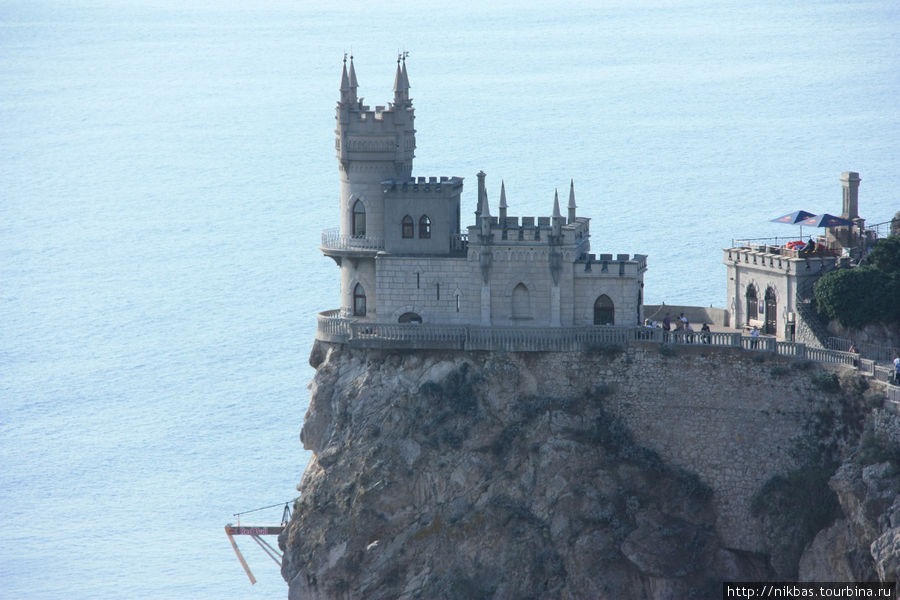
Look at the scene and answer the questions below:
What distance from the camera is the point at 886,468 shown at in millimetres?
79125

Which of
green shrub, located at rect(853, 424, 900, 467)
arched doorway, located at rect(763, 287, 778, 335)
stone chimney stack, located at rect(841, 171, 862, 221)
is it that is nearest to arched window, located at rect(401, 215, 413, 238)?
arched doorway, located at rect(763, 287, 778, 335)

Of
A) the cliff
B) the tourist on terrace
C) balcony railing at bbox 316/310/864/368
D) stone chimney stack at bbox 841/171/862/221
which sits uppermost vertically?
stone chimney stack at bbox 841/171/862/221

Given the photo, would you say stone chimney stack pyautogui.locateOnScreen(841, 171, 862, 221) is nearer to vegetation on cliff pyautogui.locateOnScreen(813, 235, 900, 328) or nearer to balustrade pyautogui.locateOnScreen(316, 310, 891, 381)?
vegetation on cliff pyautogui.locateOnScreen(813, 235, 900, 328)

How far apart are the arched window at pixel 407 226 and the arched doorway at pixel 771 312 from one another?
16.1 metres

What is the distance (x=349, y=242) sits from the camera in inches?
3600

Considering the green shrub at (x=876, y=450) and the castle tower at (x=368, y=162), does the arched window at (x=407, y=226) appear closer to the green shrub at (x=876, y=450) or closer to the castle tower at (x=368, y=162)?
the castle tower at (x=368, y=162)

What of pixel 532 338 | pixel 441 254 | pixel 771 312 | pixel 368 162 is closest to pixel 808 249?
pixel 771 312

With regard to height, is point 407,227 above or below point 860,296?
above

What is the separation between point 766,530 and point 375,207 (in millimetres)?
22769

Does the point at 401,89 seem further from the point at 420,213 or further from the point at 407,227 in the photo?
the point at 407,227

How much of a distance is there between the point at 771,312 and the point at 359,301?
18715 millimetres

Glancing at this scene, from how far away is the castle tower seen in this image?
90812 mm

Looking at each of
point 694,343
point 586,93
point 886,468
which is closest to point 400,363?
point 694,343

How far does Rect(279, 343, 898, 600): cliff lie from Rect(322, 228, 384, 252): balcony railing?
5.48 metres
